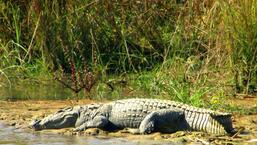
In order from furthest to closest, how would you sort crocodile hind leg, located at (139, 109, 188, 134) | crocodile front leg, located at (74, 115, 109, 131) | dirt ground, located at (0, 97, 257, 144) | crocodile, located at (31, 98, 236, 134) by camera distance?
crocodile front leg, located at (74, 115, 109, 131)
crocodile hind leg, located at (139, 109, 188, 134)
crocodile, located at (31, 98, 236, 134)
dirt ground, located at (0, 97, 257, 144)

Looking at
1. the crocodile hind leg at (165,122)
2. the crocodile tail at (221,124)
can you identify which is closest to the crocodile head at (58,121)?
the crocodile hind leg at (165,122)

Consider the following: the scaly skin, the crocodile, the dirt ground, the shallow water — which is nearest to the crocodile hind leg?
the crocodile

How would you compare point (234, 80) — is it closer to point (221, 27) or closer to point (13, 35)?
point (221, 27)

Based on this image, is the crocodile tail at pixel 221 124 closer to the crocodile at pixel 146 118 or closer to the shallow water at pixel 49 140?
the crocodile at pixel 146 118

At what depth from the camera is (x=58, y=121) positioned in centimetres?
736

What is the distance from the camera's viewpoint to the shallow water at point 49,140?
6570 mm

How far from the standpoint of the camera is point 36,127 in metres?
7.26

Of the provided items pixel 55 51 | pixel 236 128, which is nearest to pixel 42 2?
pixel 55 51

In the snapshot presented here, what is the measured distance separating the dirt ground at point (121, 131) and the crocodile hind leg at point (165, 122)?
0.38ft

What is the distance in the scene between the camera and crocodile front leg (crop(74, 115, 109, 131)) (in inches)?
284

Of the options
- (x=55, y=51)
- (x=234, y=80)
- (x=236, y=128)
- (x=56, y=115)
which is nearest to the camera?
(x=236, y=128)

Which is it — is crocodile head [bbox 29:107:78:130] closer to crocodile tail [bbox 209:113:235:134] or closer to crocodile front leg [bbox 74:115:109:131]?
crocodile front leg [bbox 74:115:109:131]

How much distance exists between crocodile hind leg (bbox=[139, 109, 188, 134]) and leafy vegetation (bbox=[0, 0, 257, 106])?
1087mm

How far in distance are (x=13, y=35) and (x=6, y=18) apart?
11.0 inches
